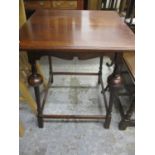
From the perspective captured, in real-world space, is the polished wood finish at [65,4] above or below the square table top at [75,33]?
above

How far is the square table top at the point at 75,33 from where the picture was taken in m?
0.92

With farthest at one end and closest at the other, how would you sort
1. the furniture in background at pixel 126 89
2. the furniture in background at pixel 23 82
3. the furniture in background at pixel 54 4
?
the furniture in background at pixel 54 4, the furniture in background at pixel 23 82, the furniture in background at pixel 126 89

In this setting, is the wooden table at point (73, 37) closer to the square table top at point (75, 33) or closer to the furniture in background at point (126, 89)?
the square table top at point (75, 33)

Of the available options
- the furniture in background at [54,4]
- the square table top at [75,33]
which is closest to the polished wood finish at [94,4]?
the furniture in background at [54,4]

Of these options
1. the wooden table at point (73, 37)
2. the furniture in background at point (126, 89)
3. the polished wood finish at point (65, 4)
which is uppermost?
the polished wood finish at point (65, 4)

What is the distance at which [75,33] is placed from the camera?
3.39ft

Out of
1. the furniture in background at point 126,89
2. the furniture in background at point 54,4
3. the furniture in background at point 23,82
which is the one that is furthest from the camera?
the furniture in background at point 54,4

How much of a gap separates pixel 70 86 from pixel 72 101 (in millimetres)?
230

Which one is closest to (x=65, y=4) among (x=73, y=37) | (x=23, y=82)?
(x=23, y=82)

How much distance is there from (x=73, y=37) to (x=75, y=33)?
56 millimetres

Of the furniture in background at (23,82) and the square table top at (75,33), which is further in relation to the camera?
the furniture in background at (23,82)
